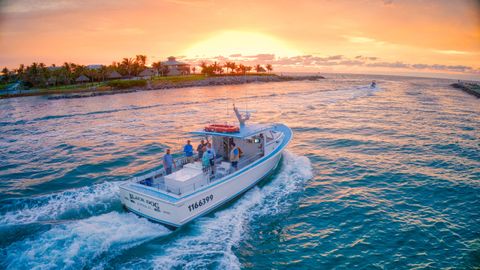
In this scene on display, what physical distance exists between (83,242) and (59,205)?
3.96 metres

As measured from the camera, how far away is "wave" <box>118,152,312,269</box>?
8.67 meters

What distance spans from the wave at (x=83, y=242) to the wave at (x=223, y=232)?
1.04 m

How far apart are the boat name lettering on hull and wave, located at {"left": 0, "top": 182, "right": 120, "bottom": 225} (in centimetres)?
214

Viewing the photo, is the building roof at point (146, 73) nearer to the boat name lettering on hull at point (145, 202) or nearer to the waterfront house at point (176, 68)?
the waterfront house at point (176, 68)

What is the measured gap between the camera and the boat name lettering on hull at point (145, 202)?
10.0 m

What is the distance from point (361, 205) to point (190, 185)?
7668mm

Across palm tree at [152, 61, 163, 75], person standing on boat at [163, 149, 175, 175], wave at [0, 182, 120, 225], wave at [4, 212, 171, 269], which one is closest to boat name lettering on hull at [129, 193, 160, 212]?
wave at [4, 212, 171, 269]

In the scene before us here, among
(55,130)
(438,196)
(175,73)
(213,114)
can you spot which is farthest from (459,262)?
→ (175,73)

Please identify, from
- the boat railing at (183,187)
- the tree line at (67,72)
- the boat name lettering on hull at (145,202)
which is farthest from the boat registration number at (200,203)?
the tree line at (67,72)

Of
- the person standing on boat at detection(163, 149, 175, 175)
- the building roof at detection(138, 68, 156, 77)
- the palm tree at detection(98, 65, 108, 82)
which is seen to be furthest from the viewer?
the building roof at detection(138, 68, 156, 77)

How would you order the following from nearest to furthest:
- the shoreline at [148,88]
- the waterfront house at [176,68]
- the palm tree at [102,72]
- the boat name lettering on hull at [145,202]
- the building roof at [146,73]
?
the boat name lettering on hull at [145,202] → the shoreline at [148,88] → the palm tree at [102,72] → the building roof at [146,73] → the waterfront house at [176,68]

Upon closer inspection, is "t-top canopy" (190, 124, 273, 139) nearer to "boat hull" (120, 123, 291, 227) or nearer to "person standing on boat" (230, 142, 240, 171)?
"person standing on boat" (230, 142, 240, 171)

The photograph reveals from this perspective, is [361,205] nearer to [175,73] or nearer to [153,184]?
[153,184]

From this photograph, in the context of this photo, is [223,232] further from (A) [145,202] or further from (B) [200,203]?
(A) [145,202]
